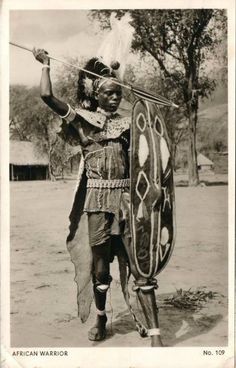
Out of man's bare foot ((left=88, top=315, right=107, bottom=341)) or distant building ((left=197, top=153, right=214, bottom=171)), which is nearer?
man's bare foot ((left=88, top=315, right=107, bottom=341))

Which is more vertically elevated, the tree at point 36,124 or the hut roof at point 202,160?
the tree at point 36,124

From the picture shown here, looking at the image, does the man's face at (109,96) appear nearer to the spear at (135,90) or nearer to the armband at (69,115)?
the spear at (135,90)

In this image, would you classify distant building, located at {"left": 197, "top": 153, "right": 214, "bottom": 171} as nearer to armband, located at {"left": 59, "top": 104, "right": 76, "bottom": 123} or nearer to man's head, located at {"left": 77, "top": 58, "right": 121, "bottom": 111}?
man's head, located at {"left": 77, "top": 58, "right": 121, "bottom": 111}

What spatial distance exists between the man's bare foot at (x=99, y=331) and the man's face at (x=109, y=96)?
40.8 inches

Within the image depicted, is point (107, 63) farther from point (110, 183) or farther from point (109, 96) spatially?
point (110, 183)

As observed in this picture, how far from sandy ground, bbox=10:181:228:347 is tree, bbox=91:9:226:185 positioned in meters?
0.26

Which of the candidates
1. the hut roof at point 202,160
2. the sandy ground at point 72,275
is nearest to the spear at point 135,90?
the hut roof at point 202,160

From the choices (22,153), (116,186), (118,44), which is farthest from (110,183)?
(118,44)

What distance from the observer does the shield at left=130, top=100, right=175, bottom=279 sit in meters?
2.78

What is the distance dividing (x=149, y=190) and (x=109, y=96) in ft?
1.62

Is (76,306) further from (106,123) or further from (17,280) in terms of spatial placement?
(106,123)

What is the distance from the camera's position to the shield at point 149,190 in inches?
109

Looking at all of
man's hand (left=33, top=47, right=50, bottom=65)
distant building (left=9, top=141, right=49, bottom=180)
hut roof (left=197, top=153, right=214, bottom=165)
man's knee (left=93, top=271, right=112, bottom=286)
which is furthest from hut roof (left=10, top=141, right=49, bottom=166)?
hut roof (left=197, top=153, right=214, bottom=165)

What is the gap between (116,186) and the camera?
282cm
